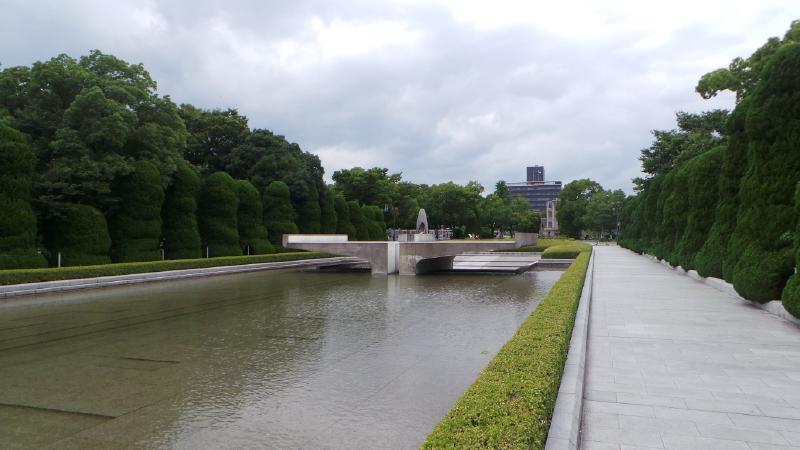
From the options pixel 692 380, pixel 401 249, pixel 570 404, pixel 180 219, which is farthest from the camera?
pixel 180 219

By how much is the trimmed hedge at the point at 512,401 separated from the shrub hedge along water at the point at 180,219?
25910 mm

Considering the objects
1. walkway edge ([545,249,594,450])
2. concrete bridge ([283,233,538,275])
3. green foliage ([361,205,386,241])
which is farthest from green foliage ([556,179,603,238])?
walkway edge ([545,249,594,450])

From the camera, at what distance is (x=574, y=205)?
9038 centimetres

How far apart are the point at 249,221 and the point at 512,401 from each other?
3164cm

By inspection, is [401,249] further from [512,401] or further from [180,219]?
[512,401]

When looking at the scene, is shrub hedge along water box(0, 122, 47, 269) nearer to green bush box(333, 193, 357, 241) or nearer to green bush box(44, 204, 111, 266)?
green bush box(44, 204, 111, 266)

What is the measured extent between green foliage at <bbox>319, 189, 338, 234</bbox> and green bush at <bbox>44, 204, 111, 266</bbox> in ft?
69.2

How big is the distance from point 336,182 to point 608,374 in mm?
59724

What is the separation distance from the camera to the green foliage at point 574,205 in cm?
8988

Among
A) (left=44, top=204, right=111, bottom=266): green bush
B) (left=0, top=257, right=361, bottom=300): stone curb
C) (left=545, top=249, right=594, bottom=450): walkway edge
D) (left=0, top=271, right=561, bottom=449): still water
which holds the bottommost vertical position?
(left=0, top=271, right=561, bottom=449): still water

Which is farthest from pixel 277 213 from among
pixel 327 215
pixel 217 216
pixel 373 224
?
pixel 373 224

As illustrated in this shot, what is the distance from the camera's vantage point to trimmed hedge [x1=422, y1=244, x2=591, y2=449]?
341 cm

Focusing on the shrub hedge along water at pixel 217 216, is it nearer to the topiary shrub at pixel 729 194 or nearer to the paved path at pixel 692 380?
the paved path at pixel 692 380

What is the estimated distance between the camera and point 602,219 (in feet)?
261
